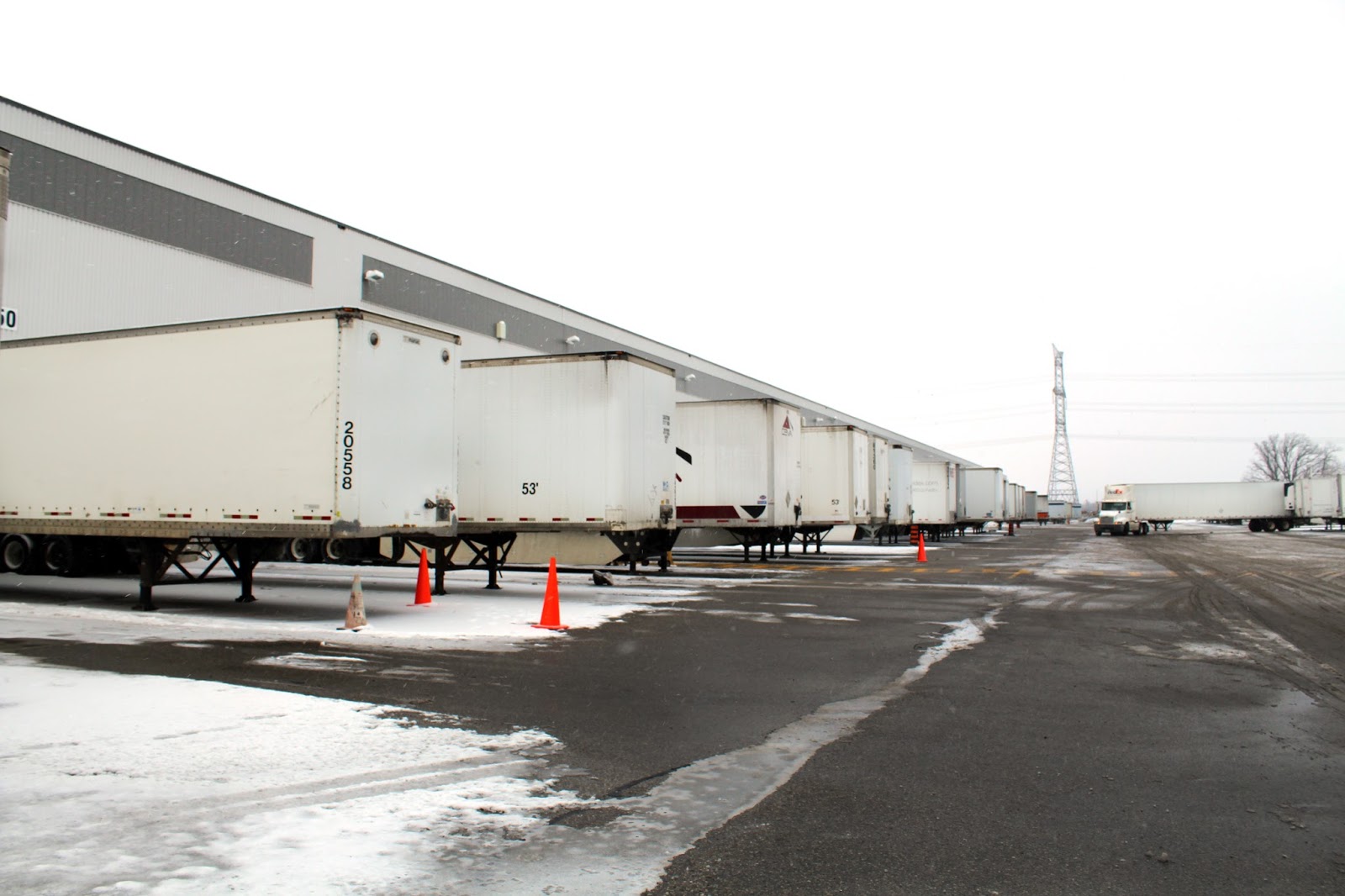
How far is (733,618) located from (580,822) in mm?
8188

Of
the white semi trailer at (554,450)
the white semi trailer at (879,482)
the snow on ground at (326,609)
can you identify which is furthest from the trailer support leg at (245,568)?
the white semi trailer at (879,482)

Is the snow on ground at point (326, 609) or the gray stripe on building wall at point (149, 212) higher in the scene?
the gray stripe on building wall at point (149, 212)

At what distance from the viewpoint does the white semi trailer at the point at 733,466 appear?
A: 23.8 m

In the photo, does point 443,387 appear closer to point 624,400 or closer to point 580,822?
point 624,400

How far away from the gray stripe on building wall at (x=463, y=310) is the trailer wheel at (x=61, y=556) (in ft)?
37.7

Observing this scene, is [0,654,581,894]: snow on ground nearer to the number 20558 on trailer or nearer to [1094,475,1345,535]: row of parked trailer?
the number 20558 on trailer

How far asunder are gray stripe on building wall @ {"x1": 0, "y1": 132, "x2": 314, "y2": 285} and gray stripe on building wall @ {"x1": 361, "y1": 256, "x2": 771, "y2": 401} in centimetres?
301

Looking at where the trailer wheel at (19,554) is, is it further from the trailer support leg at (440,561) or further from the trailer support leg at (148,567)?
the trailer support leg at (440,561)

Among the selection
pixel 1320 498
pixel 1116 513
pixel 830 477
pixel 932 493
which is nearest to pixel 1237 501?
pixel 1320 498

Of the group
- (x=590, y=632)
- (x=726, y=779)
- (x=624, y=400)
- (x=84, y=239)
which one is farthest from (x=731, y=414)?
(x=726, y=779)

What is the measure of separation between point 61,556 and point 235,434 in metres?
7.04

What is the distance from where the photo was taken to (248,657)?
8789 mm

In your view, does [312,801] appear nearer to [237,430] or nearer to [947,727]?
[947,727]

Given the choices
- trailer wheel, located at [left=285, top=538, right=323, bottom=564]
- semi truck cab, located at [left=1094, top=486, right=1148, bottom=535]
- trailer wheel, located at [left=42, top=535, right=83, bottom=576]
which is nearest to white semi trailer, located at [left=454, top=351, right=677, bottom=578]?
trailer wheel, located at [left=42, top=535, right=83, bottom=576]
